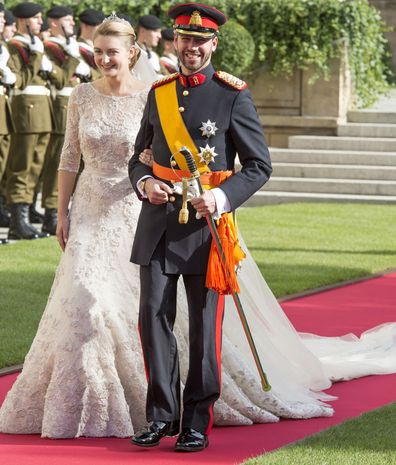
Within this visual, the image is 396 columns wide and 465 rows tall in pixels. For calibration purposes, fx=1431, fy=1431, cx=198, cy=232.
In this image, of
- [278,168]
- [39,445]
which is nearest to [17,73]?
[278,168]

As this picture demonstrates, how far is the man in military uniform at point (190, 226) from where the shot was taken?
582cm

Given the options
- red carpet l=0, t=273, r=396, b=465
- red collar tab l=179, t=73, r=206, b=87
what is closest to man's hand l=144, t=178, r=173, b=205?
red collar tab l=179, t=73, r=206, b=87

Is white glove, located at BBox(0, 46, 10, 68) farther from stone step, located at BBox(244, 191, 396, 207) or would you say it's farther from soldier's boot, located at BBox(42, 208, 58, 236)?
stone step, located at BBox(244, 191, 396, 207)

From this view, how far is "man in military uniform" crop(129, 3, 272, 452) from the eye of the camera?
19.1 feet

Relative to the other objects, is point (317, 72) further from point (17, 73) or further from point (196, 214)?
point (196, 214)

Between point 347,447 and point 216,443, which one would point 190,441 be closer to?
point 216,443

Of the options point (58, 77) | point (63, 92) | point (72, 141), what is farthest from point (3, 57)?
point (72, 141)

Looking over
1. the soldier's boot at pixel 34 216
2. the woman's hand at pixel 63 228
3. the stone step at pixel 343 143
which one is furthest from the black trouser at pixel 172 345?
the stone step at pixel 343 143

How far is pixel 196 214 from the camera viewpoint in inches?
229

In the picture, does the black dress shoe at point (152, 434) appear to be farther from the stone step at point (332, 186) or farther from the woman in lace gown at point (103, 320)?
the stone step at point (332, 186)

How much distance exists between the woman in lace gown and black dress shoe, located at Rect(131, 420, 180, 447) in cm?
29

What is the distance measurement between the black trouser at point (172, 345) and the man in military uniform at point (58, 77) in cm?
781

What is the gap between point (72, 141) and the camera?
6707 millimetres

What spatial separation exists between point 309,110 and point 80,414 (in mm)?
13459
